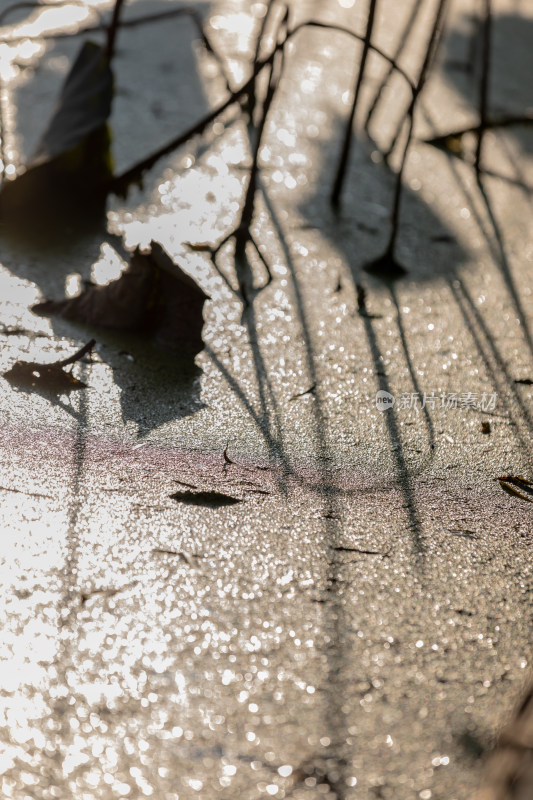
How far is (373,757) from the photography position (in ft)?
2.00

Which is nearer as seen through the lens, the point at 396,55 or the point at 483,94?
the point at 483,94

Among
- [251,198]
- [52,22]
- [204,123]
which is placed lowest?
[52,22]

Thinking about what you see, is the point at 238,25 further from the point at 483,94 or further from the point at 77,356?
the point at 77,356

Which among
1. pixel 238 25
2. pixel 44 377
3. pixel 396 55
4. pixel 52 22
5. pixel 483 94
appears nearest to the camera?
pixel 44 377

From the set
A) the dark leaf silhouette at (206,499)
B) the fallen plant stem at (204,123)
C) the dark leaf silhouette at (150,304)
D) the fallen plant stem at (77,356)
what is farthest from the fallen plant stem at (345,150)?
the dark leaf silhouette at (206,499)

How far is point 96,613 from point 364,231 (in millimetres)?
965

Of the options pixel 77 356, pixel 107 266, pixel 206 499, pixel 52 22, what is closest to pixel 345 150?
pixel 107 266

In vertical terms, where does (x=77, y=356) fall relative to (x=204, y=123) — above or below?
below

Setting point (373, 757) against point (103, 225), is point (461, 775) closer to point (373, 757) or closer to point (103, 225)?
point (373, 757)

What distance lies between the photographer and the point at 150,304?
1.12m

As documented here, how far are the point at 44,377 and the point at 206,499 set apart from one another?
28cm

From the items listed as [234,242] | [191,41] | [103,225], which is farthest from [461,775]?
[191,41]

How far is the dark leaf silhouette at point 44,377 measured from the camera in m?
0.98

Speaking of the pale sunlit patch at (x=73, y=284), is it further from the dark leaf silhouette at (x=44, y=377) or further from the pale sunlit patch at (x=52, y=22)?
the pale sunlit patch at (x=52, y=22)
